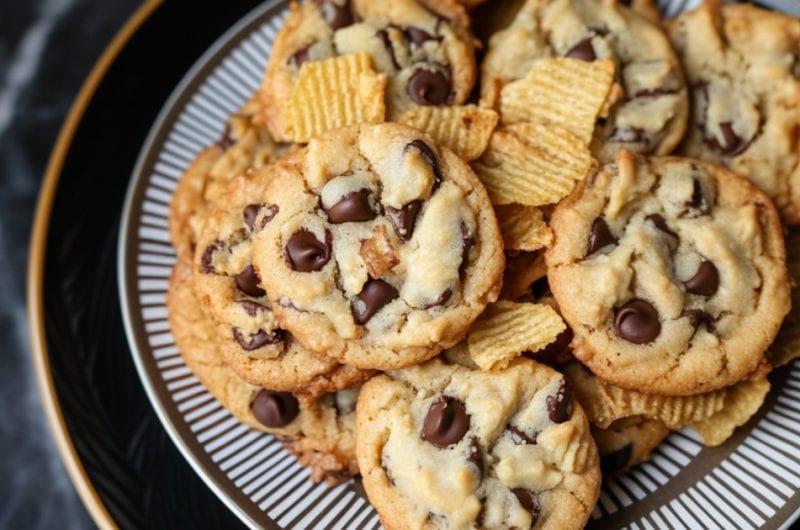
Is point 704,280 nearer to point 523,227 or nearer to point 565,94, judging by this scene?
point 523,227

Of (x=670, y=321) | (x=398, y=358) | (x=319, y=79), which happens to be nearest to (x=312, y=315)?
(x=398, y=358)

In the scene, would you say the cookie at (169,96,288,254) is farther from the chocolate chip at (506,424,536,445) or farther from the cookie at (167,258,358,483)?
the chocolate chip at (506,424,536,445)

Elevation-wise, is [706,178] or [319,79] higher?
[319,79]

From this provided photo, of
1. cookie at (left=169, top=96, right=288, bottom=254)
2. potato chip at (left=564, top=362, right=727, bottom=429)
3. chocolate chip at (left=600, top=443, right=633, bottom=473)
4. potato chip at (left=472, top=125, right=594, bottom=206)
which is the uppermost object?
cookie at (left=169, top=96, right=288, bottom=254)

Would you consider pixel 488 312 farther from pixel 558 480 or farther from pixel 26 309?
pixel 26 309

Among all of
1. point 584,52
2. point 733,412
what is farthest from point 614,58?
point 733,412

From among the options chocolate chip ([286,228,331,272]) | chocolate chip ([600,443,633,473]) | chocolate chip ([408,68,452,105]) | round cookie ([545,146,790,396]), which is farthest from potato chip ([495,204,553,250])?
chocolate chip ([600,443,633,473])

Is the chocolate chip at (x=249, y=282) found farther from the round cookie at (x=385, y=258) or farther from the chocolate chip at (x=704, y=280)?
the chocolate chip at (x=704, y=280)
